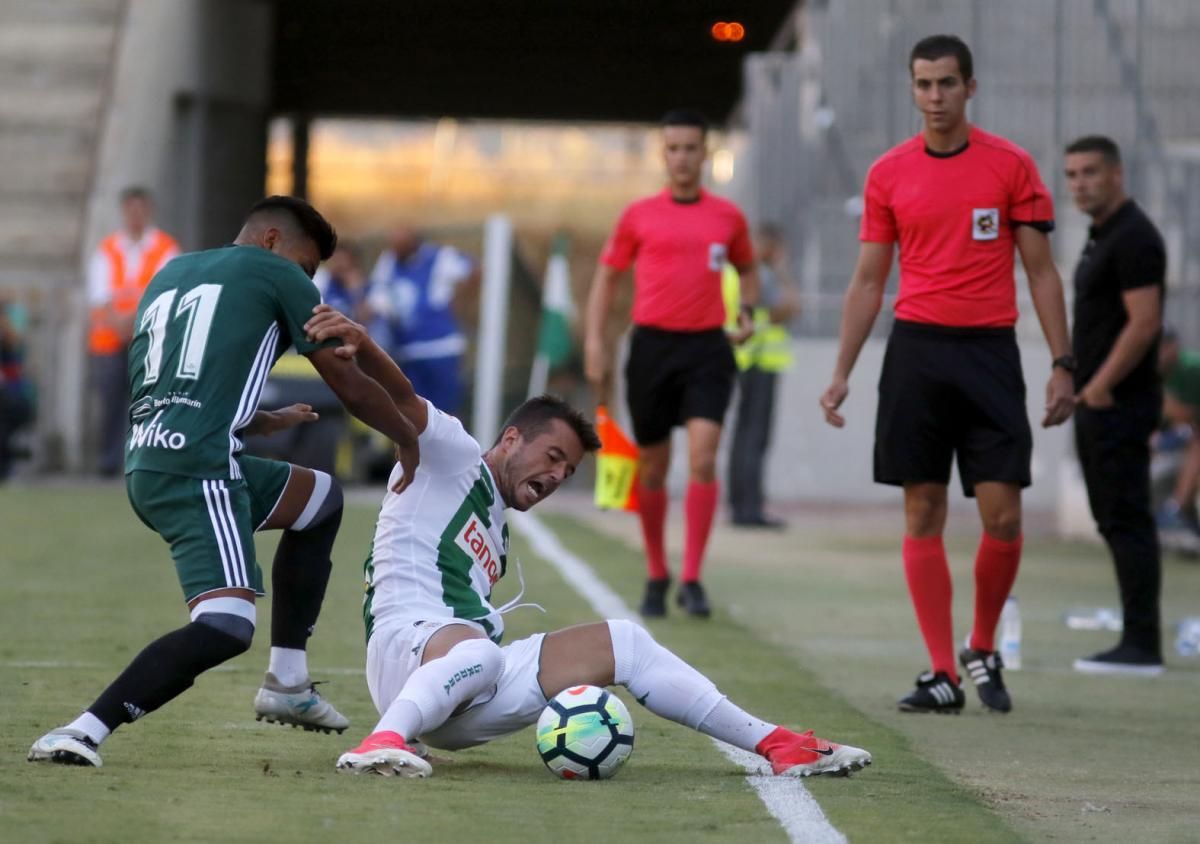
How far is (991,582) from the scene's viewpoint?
26.1 ft

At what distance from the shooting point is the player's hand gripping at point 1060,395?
7.76 meters

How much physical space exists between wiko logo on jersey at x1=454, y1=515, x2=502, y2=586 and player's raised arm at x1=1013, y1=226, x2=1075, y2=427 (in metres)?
2.42

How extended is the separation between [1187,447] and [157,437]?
10.7m

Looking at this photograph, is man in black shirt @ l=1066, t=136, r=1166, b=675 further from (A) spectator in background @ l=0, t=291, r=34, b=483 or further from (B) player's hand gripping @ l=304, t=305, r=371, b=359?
(A) spectator in background @ l=0, t=291, r=34, b=483

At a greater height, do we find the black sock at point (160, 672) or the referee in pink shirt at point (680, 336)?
the referee in pink shirt at point (680, 336)

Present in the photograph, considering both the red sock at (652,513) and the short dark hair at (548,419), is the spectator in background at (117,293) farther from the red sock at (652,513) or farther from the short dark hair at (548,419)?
the short dark hair at (548,419)

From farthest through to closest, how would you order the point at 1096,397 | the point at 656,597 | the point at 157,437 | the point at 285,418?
1. the point at 656,597
2. the point at 1096,397
3. the point at 285,418
4. the point at 157,437

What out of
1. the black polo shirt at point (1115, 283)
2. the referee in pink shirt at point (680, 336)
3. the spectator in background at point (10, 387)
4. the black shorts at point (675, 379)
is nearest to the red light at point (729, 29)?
the spectator in background at point (10, 387)

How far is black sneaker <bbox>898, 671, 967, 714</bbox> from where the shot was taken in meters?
7.65

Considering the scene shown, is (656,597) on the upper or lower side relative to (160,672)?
lower

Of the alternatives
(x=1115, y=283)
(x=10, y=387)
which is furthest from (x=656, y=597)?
(x=10, y=387)

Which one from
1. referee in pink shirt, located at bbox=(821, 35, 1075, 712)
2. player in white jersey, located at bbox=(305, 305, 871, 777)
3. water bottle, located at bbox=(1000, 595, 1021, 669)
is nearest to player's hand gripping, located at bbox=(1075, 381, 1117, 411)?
water bottle, located at bbox=(1000, 595, 1021, 669)

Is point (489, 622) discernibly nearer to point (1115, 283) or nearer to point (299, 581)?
point (299, 581)

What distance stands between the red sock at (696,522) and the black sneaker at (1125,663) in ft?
→ 6.82
